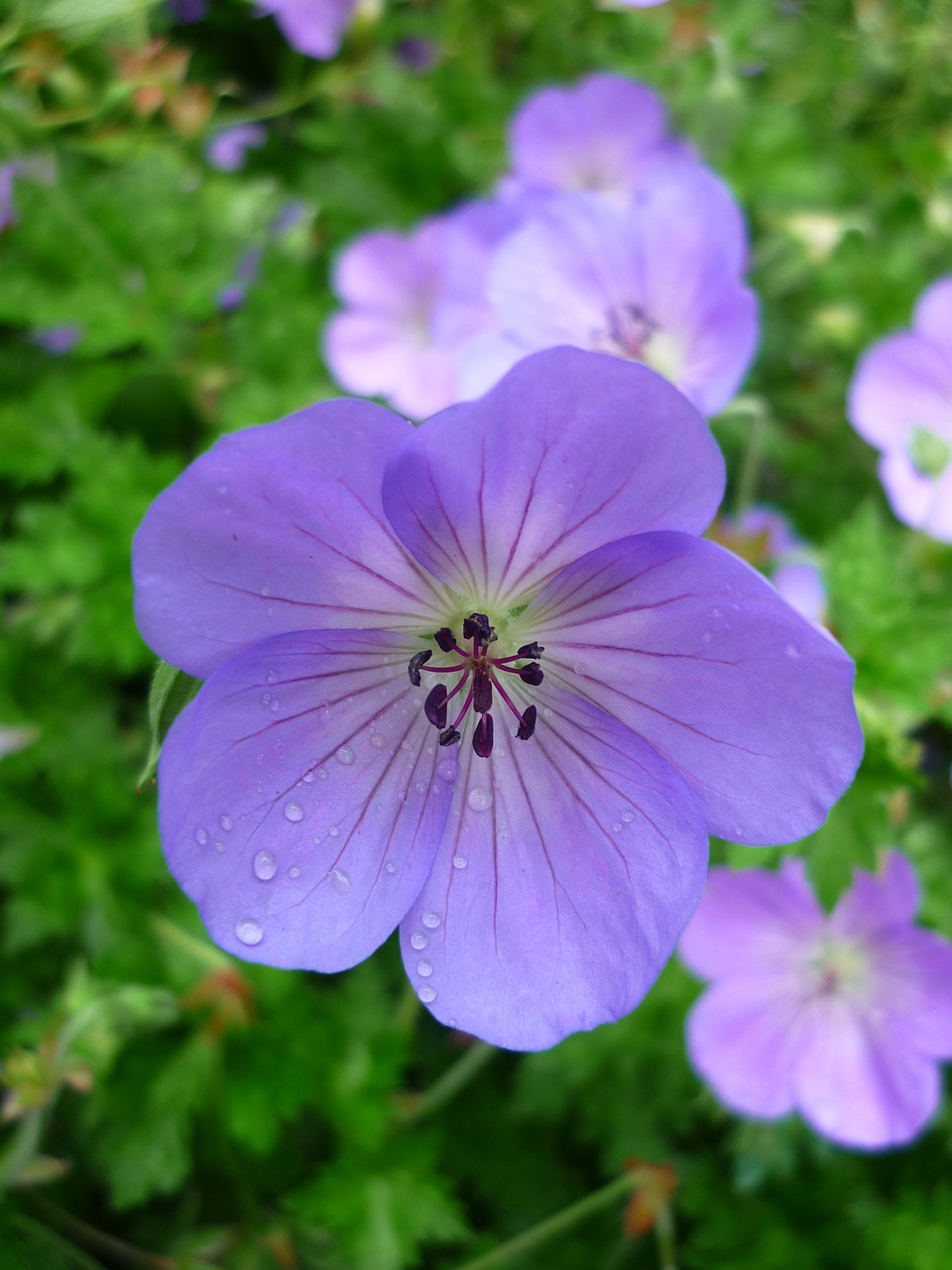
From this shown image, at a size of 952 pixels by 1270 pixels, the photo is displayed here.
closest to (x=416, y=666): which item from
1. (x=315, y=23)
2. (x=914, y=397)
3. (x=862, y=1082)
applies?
(x=862, y=1082)

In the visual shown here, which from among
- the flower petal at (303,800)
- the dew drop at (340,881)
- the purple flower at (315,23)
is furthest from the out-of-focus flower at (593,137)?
the dew drop at (340,881)

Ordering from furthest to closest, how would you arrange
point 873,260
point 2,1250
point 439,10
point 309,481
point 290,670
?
point 439,10
point 873,260
point 2,1250
point 290,670
point 309,481

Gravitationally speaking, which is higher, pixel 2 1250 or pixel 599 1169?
pixel 2 1250

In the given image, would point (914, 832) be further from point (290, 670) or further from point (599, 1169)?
point (290, 670)

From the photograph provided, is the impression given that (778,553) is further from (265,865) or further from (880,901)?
(265,865)

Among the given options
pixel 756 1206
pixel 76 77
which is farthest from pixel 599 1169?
pixel 76 77

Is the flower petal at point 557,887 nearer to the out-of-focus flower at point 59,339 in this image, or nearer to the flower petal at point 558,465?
the flower petal at point 558,465

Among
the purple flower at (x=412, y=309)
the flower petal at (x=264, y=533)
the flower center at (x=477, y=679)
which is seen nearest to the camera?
the flower petal at (x=264, y=533)
